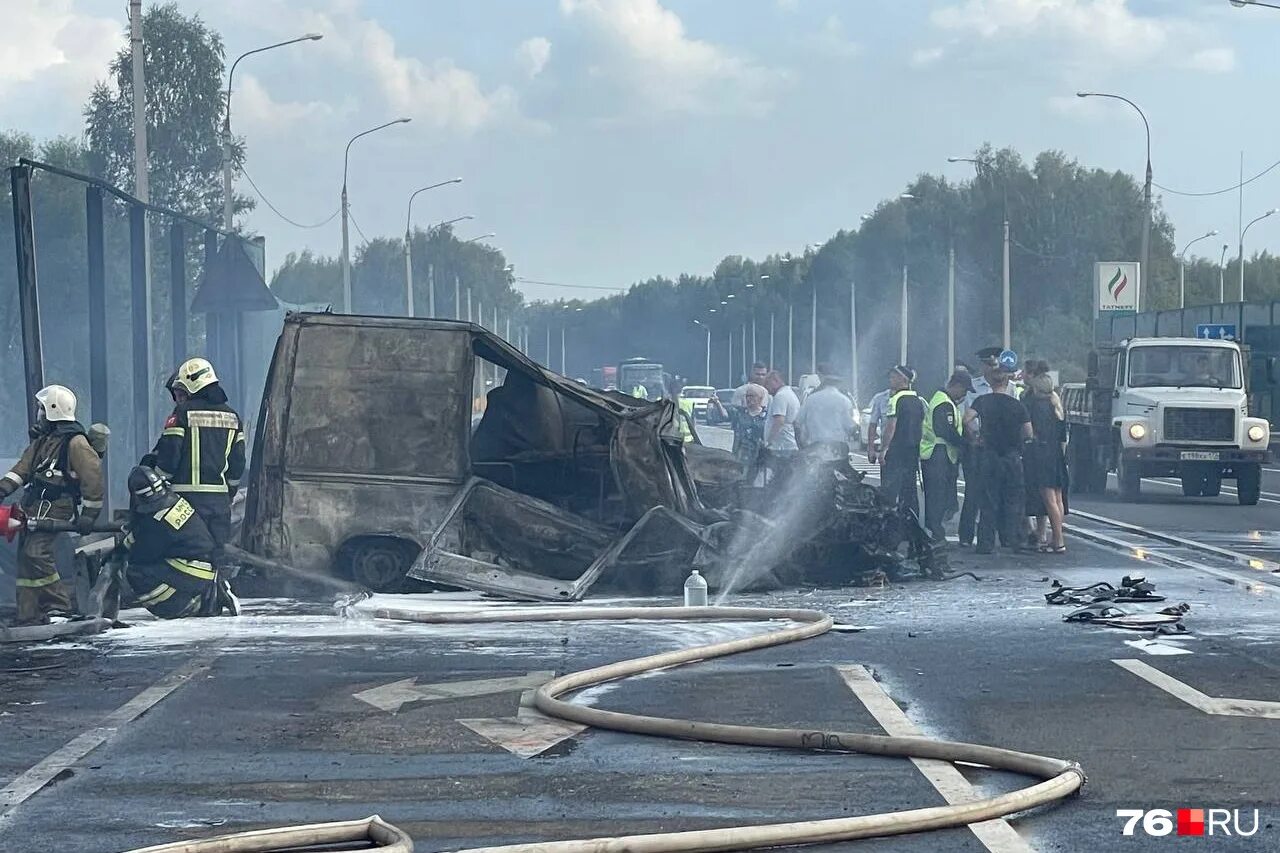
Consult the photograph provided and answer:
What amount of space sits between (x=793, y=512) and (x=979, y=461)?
291cm

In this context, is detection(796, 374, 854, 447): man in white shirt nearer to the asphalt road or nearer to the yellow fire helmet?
the asphalt road

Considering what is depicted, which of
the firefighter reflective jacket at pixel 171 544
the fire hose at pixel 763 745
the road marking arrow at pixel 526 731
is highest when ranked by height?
the firefighter reflective jacket at pixel 171 544

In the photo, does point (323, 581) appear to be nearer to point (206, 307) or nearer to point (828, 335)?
point (206, 307)

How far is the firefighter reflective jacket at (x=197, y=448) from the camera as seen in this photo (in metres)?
12.2

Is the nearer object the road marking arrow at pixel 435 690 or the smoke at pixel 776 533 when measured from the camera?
the road marking arrow at pixel 435 690

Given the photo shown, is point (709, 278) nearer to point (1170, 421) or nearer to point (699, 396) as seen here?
point (699, 396)

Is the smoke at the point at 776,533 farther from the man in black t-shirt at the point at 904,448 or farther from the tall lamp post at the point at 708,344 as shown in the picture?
the tall lamp post at the point at 708,344

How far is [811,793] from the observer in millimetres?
6680

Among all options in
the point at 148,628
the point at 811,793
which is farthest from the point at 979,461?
the point at 811,793

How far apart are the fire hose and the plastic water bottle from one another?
1.56 meters

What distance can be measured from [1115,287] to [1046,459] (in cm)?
3515

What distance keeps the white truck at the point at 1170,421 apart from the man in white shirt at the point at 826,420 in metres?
7.65

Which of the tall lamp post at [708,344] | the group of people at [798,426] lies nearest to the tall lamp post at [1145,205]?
the group of people at [798,426]

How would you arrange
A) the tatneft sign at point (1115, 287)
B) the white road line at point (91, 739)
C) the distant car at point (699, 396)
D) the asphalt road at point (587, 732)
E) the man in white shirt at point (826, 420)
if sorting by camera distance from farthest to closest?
the distant car at point (699, 396), the tatneft sign at point (1115, 287), the man in white shirt at point (826, 420), the white road line at point (91, 739), the asphalt road at point (587, 732)
